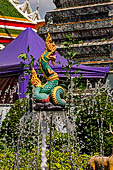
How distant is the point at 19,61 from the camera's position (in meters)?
8.77

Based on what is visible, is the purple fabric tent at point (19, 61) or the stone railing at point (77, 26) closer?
the purple fabric tent at point (19, 61)

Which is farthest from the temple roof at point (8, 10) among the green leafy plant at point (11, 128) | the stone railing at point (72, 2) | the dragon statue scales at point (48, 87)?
the dragon statue scales at point (48, 87)

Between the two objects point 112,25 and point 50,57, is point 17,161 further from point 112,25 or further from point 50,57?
point 112,25

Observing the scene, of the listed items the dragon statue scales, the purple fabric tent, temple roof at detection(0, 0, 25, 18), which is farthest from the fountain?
temple roof at detection(0, 0, 25, 18)

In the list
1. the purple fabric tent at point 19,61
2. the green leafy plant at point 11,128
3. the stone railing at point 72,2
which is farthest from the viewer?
the stone railing at point 72,2

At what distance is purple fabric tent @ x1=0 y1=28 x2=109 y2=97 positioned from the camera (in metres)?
8.84

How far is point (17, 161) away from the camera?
201 inches

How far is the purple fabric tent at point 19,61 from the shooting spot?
348 inches

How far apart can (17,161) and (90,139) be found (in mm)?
1620

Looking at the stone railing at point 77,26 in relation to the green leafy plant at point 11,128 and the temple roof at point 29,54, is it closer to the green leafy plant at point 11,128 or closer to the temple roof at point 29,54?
the temple roof at point 29,54

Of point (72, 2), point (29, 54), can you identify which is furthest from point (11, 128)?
point (72, 2)

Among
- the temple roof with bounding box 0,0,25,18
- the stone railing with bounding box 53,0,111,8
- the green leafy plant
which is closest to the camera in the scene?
the green leafy plant

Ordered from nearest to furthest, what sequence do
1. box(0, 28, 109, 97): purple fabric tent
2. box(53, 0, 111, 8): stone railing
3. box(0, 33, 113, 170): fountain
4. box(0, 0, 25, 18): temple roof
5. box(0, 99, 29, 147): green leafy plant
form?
box(0, 33, 113, 170): fountain → box(0, 99, 29, 147): green leafy plant → box(0, 28, 109, 97): purple fabric tent → box(53, 0, 111, 8): stone railing → box(0, 0, 25, 18): temple roof

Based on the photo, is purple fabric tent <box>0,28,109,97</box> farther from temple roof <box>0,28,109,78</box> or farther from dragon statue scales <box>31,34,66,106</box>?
dragon statue scales <box>31,34,66,106</box>
